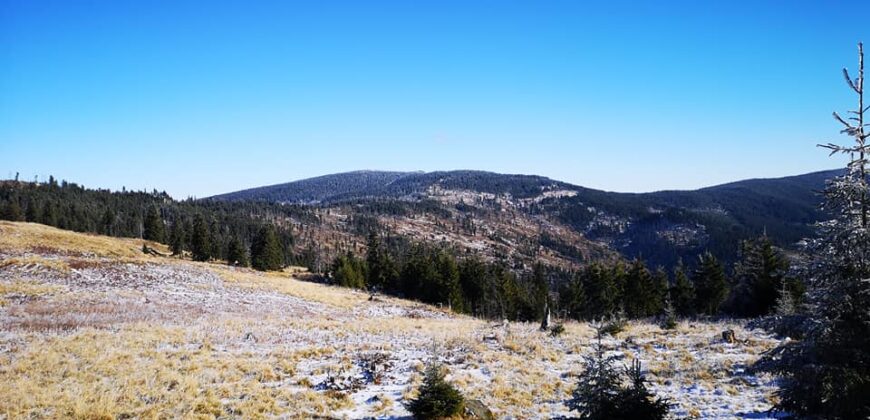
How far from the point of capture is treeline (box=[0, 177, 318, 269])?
264 feet

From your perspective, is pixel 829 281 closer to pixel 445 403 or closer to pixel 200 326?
pixel 445 403

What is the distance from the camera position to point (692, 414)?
43.3 ft

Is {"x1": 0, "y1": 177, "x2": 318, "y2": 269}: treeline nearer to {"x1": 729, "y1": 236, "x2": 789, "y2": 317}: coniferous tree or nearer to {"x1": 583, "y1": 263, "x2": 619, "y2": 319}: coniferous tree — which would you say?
{"x1": 583, "y1": 263, "x2": 619, "y2": 319}: coniferous tree

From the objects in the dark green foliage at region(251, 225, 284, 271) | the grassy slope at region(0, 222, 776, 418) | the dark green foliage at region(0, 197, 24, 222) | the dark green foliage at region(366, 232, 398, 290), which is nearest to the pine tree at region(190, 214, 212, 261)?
the dark green foliage at region(251, 225, 284, 271)

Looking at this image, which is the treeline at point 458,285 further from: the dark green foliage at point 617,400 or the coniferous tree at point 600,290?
the dark green foliage at point 617,400

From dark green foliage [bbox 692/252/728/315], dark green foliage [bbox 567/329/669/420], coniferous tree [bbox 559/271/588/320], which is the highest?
dark green foliage [bbox 567/329/669/420]

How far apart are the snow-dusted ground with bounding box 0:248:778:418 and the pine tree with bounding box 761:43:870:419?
482 centimetres

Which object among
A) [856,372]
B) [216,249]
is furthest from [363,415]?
[216,249]

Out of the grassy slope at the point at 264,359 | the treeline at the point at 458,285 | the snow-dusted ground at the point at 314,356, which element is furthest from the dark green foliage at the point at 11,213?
the grassy slope at the point at 264,359

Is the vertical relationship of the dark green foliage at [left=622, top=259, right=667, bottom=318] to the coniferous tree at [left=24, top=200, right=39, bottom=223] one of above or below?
below

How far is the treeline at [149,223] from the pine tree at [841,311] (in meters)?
80.0

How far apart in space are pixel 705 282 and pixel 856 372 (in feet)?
181

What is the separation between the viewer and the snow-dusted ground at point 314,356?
540 inches

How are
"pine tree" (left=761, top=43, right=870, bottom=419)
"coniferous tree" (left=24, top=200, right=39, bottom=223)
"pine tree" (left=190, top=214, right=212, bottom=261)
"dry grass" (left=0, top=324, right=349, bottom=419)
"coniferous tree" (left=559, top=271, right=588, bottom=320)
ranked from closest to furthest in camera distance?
"pine tree" (left=761, top=43, right=870, bottom=419), "dry grass" (left=0, top=324, right=349, bottom=419), "coniferous tree" (left=559, top=271, right=588, bottom=320), "pine tree" (left=190, top=214, right=212, bottom=261), "coniferous tree" (left=24, top=200, right=39, bottom=223)
